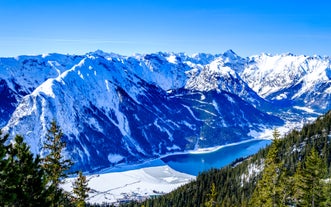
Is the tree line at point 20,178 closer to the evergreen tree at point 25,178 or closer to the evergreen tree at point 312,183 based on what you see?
the evergreen tree at point 25,178

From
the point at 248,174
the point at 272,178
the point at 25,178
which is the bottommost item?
the point at 248,174

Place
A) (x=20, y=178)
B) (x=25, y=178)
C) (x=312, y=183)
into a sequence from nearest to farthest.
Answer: (x=20, y=178) < (x=25, y=178) < (x=312, y=183)

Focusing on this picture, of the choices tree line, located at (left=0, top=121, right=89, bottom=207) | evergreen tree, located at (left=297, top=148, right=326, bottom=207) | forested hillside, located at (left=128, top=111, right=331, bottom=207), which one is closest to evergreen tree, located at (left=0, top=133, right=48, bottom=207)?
tree line, located at (left=0, top=121, right=89, bottom=207)

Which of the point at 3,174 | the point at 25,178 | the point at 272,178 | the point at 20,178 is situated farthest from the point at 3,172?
the point at 272,178

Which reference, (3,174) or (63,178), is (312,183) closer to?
(63,178)

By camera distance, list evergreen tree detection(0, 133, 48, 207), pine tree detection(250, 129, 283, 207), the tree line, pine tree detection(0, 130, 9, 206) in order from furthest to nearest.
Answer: pine tree detection(250, 129, 283, 207)
evergreen tree detection(0, 133, 48, 207)
the tree line
pine tree detection(0, 130, 9, 206)

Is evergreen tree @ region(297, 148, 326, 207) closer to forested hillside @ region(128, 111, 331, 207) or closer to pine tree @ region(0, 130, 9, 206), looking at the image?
pine tree @ region(0, 130, 9, 206)

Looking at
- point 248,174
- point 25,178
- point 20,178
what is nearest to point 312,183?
point 25,178

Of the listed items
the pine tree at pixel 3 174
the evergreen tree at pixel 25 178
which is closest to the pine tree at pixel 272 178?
the evergreen tree at pixel 25 178

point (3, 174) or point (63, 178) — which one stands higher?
point (3, 174)

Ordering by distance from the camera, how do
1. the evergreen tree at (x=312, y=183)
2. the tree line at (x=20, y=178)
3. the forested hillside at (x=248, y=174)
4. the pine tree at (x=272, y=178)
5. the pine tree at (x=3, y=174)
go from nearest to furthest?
the pine tree at (x=3, y=174) < the tree line at (x=20, y=178) < the pine tree at (x=272, y=178) < the evergreen tree at (x=312, y=183) < the forested hillside at (x=248, y=174)

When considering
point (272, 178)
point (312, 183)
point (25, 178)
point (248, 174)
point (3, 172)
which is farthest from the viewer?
point (248, 174)

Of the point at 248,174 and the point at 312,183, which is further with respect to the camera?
the point at 248,174

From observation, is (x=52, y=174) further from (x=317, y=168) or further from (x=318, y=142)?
(x=318, y=142)
